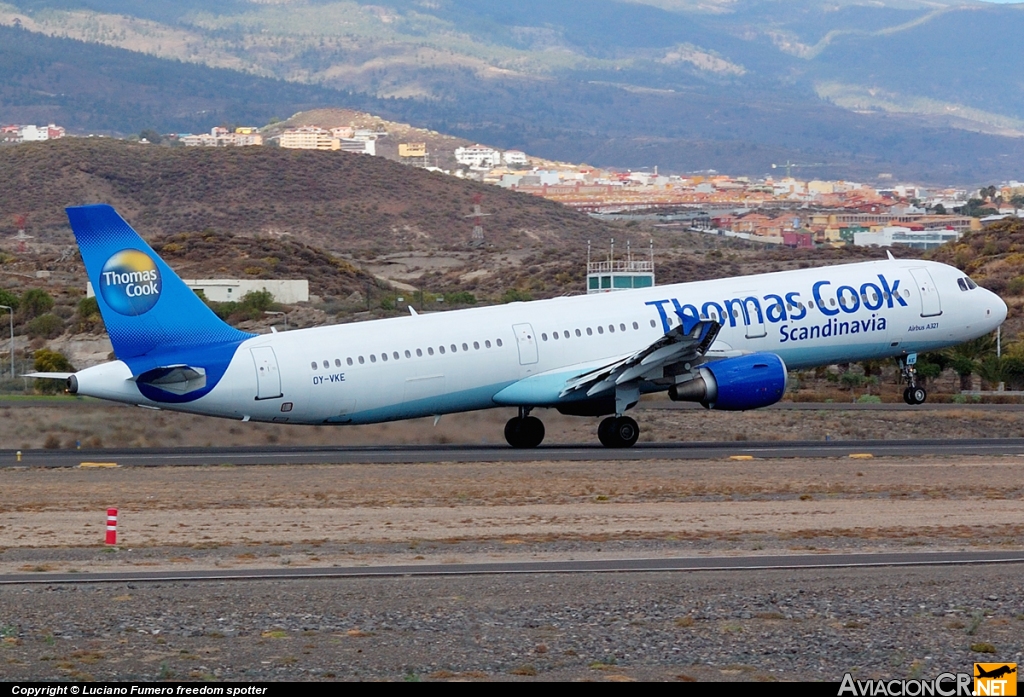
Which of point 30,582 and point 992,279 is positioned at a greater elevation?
point 992,279

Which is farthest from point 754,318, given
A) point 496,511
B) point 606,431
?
point 496,511

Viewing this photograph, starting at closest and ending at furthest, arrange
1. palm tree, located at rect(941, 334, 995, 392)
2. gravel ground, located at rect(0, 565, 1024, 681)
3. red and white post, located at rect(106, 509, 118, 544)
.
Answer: gravel ground, located at rect(0, 565, 1024, 681) → red and white post, located at rect(106, 509, 118, 544) → palm tree, located at rect(941, 334, 995, 392)

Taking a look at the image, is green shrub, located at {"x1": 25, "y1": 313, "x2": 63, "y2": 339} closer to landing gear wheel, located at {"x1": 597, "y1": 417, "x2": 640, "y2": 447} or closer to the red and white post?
landing gear wheel, located at {"x1": 597, "y1": 417, "x2": 640, "y2": 447}

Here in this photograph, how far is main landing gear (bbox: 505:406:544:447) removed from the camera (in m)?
38.1

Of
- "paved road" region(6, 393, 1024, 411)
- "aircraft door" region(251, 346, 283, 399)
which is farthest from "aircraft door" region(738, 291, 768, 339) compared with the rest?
"aircraft door" region(251, 346, 283, 399)

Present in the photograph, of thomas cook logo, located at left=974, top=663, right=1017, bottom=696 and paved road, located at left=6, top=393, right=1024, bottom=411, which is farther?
paved road, located at left=6, top=393, right=1024, bottom=411

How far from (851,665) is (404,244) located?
499 feet

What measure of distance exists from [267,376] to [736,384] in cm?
1032

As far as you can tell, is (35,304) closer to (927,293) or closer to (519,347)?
(519,347)

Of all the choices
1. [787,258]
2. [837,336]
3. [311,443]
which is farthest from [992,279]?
[311,443]

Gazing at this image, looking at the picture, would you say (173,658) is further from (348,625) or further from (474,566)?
(474,566)

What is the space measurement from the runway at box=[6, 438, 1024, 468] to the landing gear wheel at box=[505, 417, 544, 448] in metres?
0.25

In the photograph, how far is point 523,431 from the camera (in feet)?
125

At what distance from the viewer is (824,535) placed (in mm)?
23766
